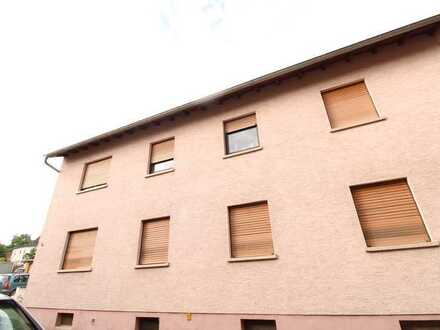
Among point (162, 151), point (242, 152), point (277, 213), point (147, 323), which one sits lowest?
point (147, 323)

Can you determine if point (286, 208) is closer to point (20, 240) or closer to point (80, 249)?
point (80, 249)

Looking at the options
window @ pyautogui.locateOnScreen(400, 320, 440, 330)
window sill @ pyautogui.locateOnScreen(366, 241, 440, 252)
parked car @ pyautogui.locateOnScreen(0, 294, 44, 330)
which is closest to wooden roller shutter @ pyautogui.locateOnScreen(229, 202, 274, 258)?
window sill @ pyautogui.locateOnScreen(366, 241, 440, 252)

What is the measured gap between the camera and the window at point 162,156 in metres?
8.83

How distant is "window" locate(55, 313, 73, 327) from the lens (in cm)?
758

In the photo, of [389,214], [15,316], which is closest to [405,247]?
[389,214]

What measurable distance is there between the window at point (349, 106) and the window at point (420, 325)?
4569 millimetres

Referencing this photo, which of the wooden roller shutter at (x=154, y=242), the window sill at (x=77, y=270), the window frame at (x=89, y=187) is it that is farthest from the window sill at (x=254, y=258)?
the window frame at (x=89, y=187)

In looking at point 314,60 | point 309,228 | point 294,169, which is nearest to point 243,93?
point 314,60

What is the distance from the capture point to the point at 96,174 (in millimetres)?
10219

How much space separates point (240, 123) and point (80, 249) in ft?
25.4

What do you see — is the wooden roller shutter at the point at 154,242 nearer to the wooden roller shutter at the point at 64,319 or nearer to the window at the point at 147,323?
the window at the point at 147,323

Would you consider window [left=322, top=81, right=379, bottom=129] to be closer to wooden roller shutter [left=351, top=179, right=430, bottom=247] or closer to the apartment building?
the apartment building

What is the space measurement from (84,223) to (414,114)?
11349 mm

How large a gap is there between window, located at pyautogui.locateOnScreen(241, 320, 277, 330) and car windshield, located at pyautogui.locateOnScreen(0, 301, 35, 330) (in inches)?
175
